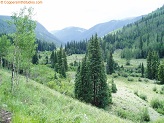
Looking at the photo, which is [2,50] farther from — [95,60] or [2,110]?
[2,110]

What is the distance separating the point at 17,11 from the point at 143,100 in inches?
1859

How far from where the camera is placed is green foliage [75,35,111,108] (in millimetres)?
53000

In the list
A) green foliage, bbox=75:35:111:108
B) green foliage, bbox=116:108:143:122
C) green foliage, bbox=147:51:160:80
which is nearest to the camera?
green foliage, bbox=116:108:143:122

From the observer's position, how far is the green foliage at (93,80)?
5300cm

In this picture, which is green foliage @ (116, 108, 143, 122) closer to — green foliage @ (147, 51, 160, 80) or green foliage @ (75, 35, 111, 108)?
green foliage @ (75, 35, 111, 108)

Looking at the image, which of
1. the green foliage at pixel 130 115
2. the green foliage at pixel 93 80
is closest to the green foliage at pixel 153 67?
the green foliage at pixel 93 80

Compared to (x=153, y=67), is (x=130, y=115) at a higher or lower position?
lower

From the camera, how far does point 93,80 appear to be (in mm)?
54156

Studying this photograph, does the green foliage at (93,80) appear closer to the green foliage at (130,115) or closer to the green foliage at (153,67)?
the green foliage at (130,115)

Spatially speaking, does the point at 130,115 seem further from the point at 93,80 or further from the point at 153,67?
the point at 153,67

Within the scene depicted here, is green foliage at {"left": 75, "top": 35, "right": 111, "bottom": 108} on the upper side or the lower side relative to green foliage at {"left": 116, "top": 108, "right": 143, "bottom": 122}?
upper

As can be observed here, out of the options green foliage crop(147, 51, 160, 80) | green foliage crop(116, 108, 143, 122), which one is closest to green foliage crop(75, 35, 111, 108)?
green foliage crop(116, 108, 143, 122)

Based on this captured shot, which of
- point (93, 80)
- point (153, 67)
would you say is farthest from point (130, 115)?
point (153, 67)

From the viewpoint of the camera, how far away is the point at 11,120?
11711mm
